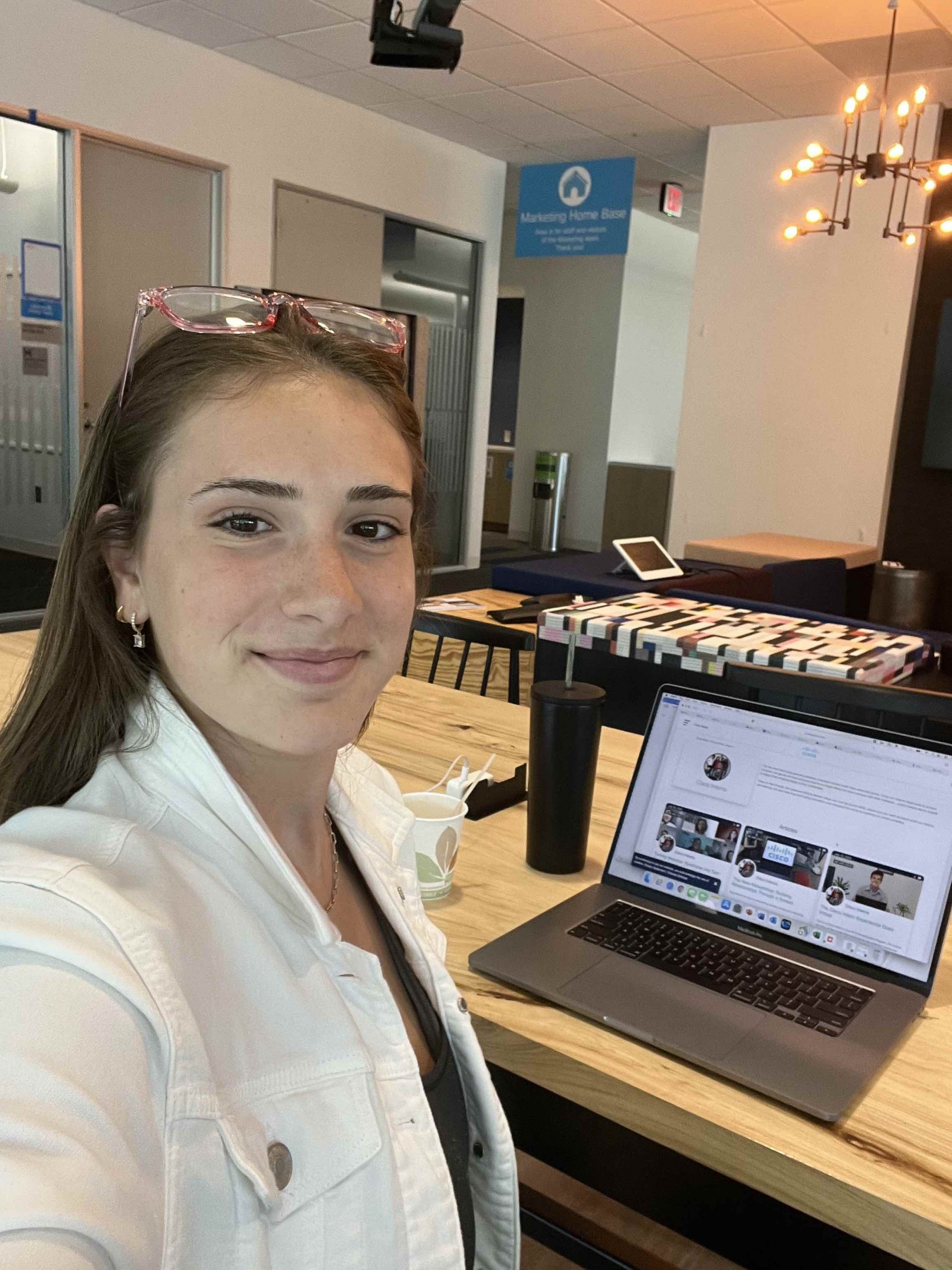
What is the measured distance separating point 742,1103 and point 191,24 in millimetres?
5999

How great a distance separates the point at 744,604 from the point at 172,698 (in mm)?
3035

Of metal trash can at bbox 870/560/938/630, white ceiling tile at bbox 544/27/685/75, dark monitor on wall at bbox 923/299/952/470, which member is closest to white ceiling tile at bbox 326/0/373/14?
white ceiling tile at bbox 544/27/685/75

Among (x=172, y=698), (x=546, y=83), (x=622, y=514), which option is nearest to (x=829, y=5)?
(x=546, y=83)

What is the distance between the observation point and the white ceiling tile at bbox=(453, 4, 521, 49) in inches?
194

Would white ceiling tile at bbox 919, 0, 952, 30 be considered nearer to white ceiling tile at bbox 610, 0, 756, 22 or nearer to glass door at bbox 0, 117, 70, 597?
white ceiling tile at bbox 610, 0, 756, 22

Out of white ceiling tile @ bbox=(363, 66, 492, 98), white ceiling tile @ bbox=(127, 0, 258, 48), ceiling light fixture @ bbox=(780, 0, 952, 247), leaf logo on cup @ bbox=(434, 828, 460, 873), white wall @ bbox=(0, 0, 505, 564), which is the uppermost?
white ceiling tile @ bbox=(363, 66, 492, 98)

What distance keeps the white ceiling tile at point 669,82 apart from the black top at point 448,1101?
5.72 metres

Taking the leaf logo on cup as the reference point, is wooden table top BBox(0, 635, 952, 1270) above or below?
below

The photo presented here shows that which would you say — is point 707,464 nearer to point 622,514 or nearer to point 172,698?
point 622,514

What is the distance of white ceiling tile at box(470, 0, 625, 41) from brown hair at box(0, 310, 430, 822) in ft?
15.3

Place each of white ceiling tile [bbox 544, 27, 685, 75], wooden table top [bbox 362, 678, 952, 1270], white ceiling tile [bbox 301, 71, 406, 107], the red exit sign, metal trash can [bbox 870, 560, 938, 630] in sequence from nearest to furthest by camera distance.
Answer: wooden table top [bbox 362, 678, 952, 1270]
white ceiling tile [bbox 544, 27, 685, 75]
metal trash can [bbox 870, 560, 938, 630]
white ceiling tile [bbox 301, 71, 406, 107]
the red exit sign

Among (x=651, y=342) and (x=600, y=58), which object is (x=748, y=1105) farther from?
(x=651, y=342)

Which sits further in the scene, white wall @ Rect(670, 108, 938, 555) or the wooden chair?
white wall @ Rect(670, 108, 938, 555)

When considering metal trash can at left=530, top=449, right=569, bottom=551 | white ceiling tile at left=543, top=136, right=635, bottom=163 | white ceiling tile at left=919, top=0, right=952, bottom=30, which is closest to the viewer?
white ceiling tile at left=919, top=0, right=952, bottom=30
